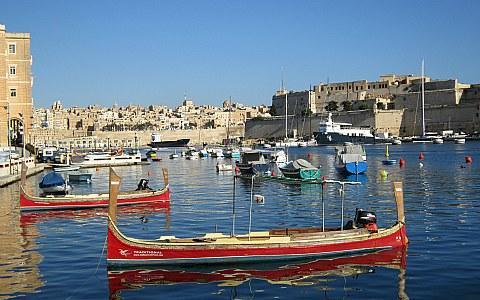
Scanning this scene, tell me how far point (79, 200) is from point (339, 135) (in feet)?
290

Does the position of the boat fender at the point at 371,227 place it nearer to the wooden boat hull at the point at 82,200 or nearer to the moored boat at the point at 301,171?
the wooden boat hull at the point at 82,200

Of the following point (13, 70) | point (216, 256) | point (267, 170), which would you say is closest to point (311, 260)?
point (216, 256)

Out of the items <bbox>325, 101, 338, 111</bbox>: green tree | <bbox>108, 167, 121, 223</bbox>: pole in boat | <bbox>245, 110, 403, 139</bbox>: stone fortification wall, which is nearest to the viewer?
<bbox>108, 167, 121, 223</bbox>: pole in boat

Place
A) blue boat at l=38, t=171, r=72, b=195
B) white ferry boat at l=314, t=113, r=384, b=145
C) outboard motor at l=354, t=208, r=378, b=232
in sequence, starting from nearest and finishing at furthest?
outboard motor at l=354, t=208, r=378, b=232, blue boat at l=38, t=171, r=72, b=195, white ferry boat at l=314, t=113, r=384, b=145

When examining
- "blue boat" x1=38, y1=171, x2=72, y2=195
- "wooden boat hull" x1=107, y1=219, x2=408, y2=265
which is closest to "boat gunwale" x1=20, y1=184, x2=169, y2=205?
"blue boat" x1=38, y1=171, x2=72, y2=195

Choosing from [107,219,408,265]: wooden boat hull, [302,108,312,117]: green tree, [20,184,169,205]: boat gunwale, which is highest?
[302,108,312,117]: green tree

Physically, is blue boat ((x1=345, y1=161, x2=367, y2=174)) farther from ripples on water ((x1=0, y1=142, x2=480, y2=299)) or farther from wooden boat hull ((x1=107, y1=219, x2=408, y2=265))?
wooden boat hull ((x1=107, y1=219, x2=408, y2=265))

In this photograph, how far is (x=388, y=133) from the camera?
120 m

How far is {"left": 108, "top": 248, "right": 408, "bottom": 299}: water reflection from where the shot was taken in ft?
39.3

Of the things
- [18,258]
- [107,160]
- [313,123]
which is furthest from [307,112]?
[18,258]

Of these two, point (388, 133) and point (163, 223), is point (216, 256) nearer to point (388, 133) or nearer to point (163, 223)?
point (163, 223)

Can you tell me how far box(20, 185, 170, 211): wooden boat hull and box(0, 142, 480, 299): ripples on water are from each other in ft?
2.55

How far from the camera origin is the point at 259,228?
18.5 m

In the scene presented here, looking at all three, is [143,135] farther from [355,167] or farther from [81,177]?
[355,167]
